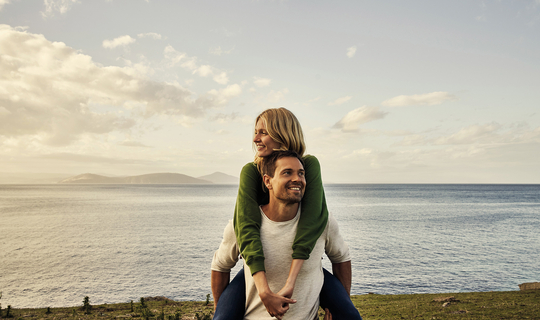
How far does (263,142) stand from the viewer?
2.93 meters

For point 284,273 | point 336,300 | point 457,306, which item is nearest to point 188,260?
point 457,306

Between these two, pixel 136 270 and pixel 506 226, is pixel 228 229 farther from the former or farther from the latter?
pixel 506 226

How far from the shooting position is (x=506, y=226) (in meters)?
51.3

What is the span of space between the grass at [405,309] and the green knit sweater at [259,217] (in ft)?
35.3

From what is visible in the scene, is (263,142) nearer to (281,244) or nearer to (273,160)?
(273,160)

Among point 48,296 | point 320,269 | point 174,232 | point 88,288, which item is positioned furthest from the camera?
point 174,232

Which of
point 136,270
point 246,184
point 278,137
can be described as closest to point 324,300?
point 246,184

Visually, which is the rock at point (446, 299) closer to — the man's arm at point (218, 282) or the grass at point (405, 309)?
the grass at point (405, 309)

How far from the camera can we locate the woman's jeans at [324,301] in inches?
104

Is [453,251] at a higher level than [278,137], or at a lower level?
lower

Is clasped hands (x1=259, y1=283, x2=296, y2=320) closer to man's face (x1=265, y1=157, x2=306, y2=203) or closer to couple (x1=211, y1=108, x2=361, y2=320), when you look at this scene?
couple (x1=211, y1=108, x2=361, y2=320)

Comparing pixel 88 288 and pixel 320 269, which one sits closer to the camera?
pixel 320 269

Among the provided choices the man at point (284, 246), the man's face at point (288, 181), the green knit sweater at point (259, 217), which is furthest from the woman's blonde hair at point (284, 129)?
the man's face at point (288, 181)

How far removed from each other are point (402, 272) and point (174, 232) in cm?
3103
